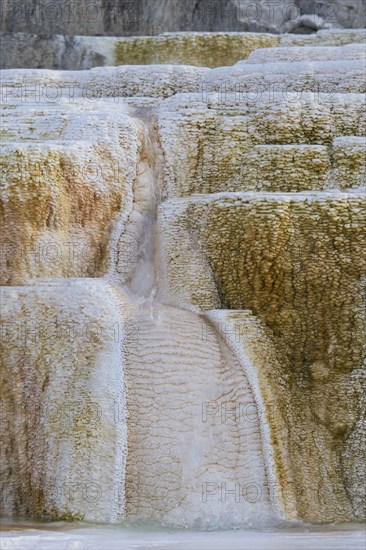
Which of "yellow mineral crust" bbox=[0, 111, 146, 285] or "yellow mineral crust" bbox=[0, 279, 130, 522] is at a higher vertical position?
"yellow mineral crust" bbox=[0, 111, 146, 285]

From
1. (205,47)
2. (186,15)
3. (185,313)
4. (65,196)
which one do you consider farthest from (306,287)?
(186,15)

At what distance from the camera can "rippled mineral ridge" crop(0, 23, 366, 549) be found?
6.78 metres

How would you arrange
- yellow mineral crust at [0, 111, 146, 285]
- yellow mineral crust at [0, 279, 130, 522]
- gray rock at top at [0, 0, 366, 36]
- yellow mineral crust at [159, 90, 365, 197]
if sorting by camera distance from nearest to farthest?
yellow mineral crust at [0, 279, 130, 522] → yellow mineral crust at [0, 111, 146, 285] → yellow mineral crust at [159, 90, 365, 197] → gray rock at top at [0, 0, 366, 36]

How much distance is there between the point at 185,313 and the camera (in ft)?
24.3

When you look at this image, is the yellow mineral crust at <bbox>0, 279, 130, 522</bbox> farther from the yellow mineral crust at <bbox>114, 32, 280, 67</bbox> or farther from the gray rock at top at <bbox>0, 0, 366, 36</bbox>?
the gray rock at top at <bbox>0, 0, 366, 36</bbox>

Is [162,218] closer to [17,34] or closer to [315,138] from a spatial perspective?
[315,138]

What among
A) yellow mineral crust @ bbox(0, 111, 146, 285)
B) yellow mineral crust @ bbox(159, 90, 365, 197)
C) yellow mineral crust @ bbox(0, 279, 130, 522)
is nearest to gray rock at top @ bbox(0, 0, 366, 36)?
yellow mineral crust @ bbox(159, 90, 365, 197)

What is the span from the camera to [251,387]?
280 inches

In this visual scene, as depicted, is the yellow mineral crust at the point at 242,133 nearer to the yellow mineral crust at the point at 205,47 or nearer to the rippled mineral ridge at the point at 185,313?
the rippled mineral ridge at the point at 185,313

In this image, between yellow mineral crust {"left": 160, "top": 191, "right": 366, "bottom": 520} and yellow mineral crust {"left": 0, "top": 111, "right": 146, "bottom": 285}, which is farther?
yellow mineral crust {"left": 0, "top": 111, "right": 146, "bottom": 285}

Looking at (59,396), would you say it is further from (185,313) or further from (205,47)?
(205,47)

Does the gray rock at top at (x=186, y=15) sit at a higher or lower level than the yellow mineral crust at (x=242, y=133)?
higher

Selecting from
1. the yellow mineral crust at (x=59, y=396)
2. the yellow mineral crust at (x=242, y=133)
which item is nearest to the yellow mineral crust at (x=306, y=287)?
the yellow mineral crust at (x=242, y=133)

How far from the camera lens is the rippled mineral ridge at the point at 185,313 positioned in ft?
22.2
